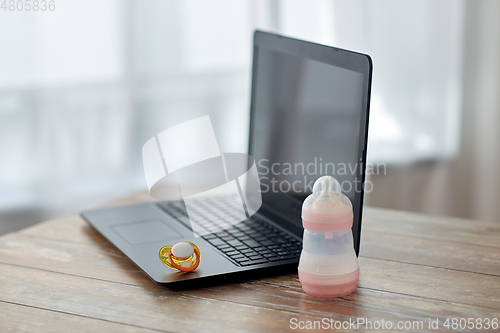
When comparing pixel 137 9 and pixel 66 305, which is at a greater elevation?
pixel 137 9

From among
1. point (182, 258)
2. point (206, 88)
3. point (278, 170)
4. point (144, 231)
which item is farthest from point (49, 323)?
point (206, 88)

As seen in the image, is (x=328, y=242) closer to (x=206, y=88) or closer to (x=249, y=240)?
(x=249, y=240)

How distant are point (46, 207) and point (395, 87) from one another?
4.39 feet

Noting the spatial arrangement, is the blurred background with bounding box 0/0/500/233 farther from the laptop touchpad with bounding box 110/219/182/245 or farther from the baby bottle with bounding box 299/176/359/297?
the baby bottle with bounding box 299/176/359/297

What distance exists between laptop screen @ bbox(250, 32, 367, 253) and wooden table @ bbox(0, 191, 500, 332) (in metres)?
0.13

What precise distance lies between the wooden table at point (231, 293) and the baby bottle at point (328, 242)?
2cm

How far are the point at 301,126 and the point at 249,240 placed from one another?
0.70ft

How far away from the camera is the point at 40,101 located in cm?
155

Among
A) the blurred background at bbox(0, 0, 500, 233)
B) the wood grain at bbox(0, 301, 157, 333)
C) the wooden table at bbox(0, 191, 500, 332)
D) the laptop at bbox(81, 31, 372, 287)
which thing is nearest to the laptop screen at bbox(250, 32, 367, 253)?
the laptop at bbox(81, 31, 372, 287)

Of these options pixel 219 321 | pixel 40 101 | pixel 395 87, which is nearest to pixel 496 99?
pixel 395 87

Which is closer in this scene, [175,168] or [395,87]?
[175,168]

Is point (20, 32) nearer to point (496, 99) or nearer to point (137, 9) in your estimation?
point (137, 9)

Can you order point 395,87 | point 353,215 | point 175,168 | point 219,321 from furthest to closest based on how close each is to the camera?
1. point 395,87
2. point 175,168
3. point 353,215
4. point 219,321

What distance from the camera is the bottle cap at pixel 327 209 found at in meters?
0.66
